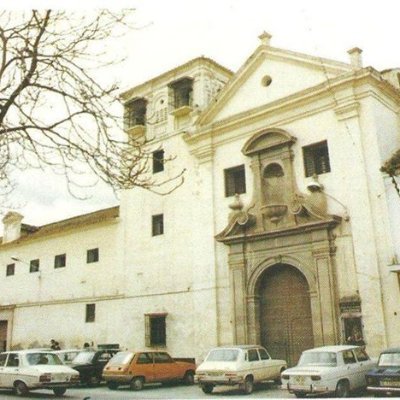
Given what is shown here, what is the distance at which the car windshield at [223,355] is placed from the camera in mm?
14148

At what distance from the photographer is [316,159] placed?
17266 millimetres

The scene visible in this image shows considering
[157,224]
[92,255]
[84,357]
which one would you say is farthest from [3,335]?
[84,357]

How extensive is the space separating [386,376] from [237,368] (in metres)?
4.07

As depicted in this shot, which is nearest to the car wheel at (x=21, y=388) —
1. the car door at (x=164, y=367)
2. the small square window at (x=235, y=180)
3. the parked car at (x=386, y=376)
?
the car door at (x=164, y=367)

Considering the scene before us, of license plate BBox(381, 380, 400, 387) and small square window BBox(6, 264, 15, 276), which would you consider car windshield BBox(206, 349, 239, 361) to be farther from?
small square window BBox(6, 264, 15, 276)

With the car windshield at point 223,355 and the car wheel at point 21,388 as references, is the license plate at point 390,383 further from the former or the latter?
the car wheel at point 21,388

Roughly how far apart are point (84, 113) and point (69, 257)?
1818cm

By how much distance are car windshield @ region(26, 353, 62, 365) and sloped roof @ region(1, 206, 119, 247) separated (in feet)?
29.6

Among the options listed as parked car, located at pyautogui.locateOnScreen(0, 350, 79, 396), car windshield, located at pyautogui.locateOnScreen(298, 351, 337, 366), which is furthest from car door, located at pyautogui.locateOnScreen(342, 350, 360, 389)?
parked car, located at pyautogui.locateOnScreen(0, 350, 79, 396)

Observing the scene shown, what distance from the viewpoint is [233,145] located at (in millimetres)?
19547

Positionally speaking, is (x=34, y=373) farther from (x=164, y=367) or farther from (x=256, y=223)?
(x=256, y=223)

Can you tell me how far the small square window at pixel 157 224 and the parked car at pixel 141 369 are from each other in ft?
20.1

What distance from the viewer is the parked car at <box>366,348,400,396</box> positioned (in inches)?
419

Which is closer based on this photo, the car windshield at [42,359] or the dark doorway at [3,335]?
the car windshield at [42,359]
